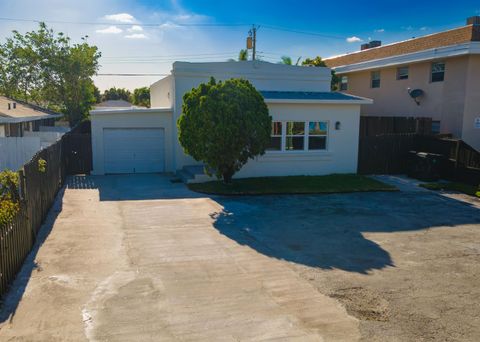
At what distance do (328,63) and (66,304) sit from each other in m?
28.4

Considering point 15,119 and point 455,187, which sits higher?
point 15,119

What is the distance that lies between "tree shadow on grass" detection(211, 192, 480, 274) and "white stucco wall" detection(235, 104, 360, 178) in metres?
3.21

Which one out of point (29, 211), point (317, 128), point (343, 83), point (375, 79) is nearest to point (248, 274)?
point (29, 211)

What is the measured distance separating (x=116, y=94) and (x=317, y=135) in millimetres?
64986

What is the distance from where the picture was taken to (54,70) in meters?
31.8

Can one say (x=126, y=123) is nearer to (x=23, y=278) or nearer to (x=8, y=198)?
(x=8, y=198)

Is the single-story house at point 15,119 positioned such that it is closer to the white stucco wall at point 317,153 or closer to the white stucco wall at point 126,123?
the white stucco wall at point 126,123

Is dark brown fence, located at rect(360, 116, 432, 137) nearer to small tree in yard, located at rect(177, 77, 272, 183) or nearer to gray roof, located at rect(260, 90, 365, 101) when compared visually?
gray roof, located at rect(260, 90, 365, 101)

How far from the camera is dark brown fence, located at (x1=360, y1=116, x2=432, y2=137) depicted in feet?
68.2

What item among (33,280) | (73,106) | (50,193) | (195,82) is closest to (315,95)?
(195,82)

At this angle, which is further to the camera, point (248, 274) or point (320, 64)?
point (320, 64)

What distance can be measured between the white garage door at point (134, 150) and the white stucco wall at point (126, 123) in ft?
0.64

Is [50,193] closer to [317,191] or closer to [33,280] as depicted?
[33,280]

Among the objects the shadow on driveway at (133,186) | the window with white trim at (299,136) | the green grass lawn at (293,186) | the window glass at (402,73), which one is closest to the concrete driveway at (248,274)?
the shadow on driveway at (133,186)
